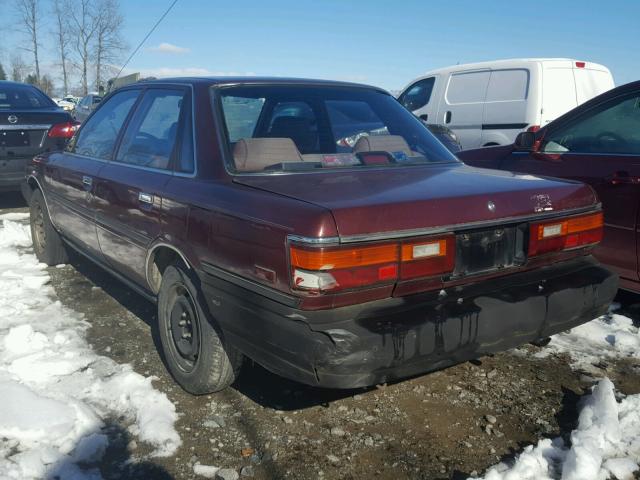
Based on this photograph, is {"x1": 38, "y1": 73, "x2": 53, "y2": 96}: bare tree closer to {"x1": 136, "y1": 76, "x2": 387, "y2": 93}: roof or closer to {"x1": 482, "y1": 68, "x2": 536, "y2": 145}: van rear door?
{"x1": 482, "y1": 68, "x2": 536, "y2": 145}: van rear door

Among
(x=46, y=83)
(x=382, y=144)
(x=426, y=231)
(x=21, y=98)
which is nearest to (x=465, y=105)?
(x=21, y=98)

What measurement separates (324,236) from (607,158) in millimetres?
2660

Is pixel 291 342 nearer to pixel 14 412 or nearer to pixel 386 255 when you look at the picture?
pixel 386 255

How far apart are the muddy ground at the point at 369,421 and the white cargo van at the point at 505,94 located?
5.81 m

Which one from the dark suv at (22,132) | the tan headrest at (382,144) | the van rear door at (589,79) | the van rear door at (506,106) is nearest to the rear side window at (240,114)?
the tan headrest at (382,144)

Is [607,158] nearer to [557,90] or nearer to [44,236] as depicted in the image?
[44,236]

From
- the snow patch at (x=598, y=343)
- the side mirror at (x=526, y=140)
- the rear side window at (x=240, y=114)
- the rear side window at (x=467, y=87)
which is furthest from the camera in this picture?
the rear side window at (x=467, y=87)

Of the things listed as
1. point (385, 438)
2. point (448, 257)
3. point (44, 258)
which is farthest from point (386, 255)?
point (44, 258)

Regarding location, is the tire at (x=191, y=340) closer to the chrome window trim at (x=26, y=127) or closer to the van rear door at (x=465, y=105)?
the chrome window trim at (x=26, y=127)

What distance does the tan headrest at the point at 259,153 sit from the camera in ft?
9.27

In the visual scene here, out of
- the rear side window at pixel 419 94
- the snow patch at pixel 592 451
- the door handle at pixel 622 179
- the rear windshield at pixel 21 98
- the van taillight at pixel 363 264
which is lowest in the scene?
the snow patch at pixel 592 451

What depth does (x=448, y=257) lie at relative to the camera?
8.02ft

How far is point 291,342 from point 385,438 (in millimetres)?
794

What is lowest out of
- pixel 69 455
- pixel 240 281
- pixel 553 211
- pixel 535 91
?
pixel 69 455
